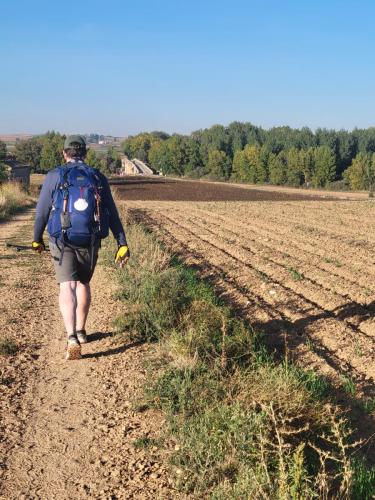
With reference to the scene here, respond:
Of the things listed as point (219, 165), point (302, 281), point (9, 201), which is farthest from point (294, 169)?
point (302, 281)

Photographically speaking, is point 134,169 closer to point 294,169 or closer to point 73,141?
point 294,169

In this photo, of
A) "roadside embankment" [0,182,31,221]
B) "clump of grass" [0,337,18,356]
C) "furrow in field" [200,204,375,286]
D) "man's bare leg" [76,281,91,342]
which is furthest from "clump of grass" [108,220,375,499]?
"roadside embankment" [0,182,31,221]

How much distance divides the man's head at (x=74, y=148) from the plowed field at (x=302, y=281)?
8.45 feet

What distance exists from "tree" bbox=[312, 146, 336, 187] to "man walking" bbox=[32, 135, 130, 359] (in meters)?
70.6

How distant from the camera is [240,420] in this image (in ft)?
11.2

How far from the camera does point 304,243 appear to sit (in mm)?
15039

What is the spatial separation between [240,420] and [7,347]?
2951 mm

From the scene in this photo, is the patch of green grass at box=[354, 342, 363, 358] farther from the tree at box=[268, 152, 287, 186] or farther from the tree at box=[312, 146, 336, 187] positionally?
the tree at box=[268, 152, 287, 186]

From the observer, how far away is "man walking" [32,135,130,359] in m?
5.12

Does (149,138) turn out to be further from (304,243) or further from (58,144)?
(304,243)

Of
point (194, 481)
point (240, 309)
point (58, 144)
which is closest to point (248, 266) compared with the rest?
point (240, 309)

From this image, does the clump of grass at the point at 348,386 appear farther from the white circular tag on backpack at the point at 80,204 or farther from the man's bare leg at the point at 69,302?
the white circular tag on backpack at the point at 80,204

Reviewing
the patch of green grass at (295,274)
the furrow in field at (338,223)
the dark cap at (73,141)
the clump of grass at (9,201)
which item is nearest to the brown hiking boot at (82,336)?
the dark cap at (73,141)

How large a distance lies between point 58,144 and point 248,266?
6679 cm
